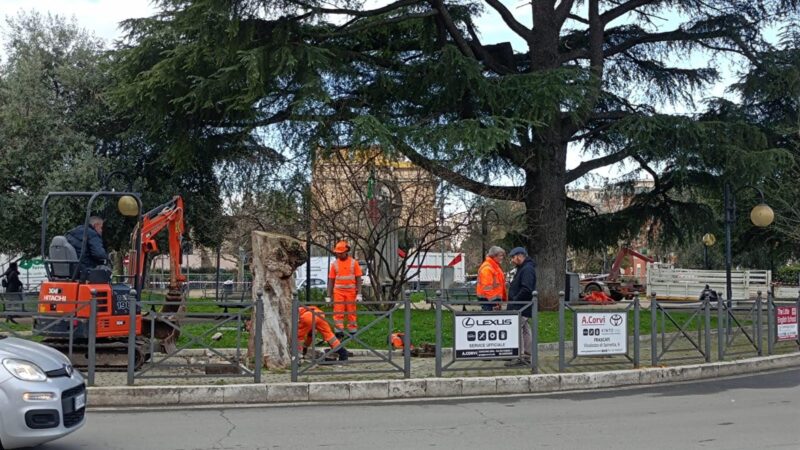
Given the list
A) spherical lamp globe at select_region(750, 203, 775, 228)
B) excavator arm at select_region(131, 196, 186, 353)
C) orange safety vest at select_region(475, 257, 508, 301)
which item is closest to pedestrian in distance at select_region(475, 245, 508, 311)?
orange safety vest at select_region(475, 257, 508, 301)

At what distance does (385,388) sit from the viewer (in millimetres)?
11039

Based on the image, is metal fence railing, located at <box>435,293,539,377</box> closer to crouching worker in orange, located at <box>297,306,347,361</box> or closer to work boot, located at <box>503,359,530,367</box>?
work boot, located at <box>503,359,530,367</box>

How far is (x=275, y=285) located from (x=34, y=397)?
5766mm

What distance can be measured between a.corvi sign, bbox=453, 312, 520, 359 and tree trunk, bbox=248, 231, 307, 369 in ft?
8.58

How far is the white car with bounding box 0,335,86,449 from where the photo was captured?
21.2ft

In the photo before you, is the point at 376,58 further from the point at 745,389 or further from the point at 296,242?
the point at 745,389

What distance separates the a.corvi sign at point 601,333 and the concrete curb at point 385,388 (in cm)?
44

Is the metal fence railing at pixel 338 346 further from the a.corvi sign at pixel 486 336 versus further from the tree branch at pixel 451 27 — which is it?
the tree branch at pixel 451 27

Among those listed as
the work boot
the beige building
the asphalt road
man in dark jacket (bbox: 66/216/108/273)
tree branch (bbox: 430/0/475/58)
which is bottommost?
the asphalt road

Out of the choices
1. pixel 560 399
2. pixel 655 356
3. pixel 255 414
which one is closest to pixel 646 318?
pixel 655 356

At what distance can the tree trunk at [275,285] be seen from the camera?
40.0 ft

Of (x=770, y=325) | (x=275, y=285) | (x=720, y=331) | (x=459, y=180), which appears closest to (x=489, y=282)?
(x=275, y=285)

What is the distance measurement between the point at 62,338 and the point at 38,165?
1630 centimetres

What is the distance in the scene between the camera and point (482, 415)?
9.64 m
